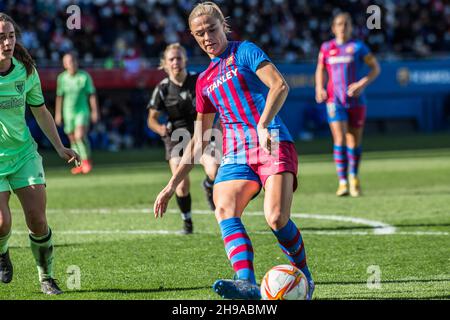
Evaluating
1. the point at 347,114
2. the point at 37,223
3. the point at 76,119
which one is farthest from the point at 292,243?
the point at 76,119

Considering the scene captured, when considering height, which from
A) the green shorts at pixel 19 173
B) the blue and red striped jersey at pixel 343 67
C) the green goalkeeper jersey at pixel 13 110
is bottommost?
the blue and red striped jersey at pixel 343 67

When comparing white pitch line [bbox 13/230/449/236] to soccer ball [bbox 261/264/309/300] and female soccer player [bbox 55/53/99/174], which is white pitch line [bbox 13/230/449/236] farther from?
female soccer player [bbox 55/53/99/174]

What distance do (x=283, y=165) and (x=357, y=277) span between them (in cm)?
144

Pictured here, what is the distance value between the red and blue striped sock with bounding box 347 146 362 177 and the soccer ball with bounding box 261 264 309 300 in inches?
300

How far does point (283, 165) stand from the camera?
19.1 feet

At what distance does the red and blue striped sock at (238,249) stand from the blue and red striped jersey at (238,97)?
0.48 meters

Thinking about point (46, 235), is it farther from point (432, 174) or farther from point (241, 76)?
point (432, 174)

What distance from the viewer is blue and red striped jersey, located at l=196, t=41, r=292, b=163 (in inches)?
233

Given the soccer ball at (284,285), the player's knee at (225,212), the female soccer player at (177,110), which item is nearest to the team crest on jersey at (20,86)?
the player's knee at (225,212)

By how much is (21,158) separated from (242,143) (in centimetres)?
167

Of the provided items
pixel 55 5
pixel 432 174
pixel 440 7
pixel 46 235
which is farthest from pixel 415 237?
pixel 440 7

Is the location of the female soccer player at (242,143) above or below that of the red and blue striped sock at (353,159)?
above

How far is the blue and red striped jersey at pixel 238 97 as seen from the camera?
5.93 meters

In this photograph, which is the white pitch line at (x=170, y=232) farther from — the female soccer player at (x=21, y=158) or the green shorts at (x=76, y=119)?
the green shorts at (x=76, y=119)
